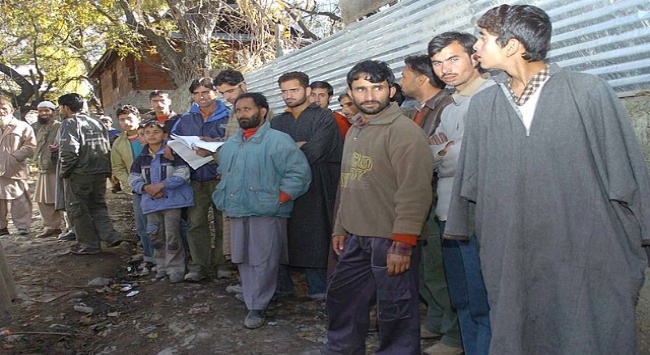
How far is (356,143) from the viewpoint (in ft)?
10.8

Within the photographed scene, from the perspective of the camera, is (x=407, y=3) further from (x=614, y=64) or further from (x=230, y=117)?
(x=614, y=64)

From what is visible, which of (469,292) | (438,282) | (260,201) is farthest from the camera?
(260,201)

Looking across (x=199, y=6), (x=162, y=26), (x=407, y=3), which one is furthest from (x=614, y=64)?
(x=162, y=26)

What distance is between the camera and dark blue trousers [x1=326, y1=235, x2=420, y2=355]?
3.13 m

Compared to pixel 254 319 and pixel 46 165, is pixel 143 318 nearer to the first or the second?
pixel 254 319

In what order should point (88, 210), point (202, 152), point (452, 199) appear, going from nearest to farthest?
point (452, 199) → point (202, 152) → point (88, 210)

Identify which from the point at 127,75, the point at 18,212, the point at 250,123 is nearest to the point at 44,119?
the point at 18,212

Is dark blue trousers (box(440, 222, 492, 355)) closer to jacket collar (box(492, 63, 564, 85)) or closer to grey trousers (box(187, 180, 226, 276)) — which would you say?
jacket collar (box(492, 63, 564, 85))

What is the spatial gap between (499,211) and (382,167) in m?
0.88

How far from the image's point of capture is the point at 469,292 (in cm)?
293

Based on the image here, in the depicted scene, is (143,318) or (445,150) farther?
(143,318)

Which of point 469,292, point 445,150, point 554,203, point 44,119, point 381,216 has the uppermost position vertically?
point 44,119

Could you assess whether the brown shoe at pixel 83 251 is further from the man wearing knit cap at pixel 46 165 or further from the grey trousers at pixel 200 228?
the grey trousers at pixel 200 228

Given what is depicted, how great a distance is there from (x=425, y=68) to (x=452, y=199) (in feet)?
4.16
